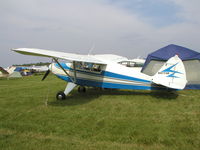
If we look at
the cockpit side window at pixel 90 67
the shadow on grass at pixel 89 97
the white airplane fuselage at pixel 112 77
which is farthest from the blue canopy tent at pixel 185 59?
the cockpit side window at pixel 90 67

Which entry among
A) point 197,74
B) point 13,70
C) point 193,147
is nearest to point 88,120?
point 193,147

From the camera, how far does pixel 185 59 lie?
25.5 feet

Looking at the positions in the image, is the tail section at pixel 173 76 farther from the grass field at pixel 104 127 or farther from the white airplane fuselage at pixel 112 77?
the grass field at pixel 104 127

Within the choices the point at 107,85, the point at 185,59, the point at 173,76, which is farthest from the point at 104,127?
the point at 185,59

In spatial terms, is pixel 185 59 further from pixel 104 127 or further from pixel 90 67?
pixel 104 127

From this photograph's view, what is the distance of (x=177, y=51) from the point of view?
8.23 m

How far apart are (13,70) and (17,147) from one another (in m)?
24.4

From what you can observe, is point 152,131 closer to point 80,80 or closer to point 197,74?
point 80,80

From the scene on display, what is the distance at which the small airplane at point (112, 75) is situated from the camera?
5.67 m

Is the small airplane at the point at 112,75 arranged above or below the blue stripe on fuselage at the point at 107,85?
above

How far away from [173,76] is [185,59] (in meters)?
2.83

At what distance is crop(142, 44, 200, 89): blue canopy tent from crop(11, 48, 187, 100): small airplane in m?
2.49

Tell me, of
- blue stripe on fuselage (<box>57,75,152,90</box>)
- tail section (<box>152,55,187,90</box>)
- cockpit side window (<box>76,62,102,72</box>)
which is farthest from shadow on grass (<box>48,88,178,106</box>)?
cockpit side window (<box>76,62,102,72</box>)

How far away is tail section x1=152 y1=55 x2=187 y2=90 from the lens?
5.61 metres
